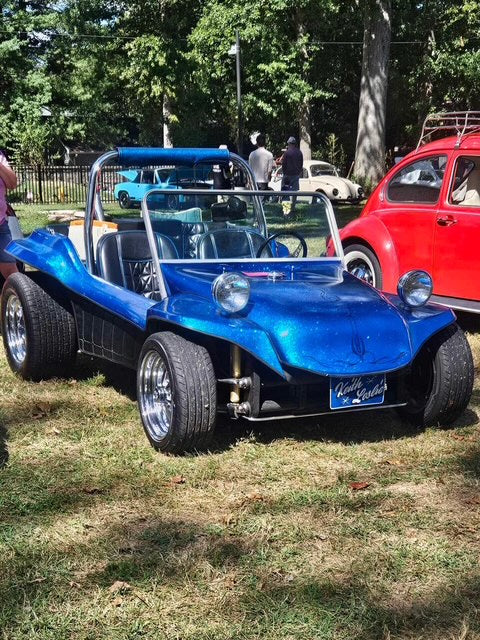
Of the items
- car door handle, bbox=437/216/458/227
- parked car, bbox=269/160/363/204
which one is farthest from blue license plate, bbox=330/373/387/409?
parked car, bbox=269/160/363/204

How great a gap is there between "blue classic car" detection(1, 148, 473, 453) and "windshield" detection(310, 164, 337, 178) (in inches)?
811

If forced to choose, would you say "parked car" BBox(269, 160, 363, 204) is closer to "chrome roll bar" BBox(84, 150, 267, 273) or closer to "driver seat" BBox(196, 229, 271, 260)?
"chrome roll bar" BBox(84, 150, 267, 273)

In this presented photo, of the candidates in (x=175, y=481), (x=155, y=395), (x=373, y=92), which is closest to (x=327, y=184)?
(x=373, y=92)

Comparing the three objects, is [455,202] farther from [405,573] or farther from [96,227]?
[405,573]

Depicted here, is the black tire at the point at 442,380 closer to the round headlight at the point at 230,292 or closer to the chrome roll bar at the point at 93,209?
the round headlight at the point at 230,292

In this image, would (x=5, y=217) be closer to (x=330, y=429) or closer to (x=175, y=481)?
(x=330, y=429)

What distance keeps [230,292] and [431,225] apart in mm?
3770

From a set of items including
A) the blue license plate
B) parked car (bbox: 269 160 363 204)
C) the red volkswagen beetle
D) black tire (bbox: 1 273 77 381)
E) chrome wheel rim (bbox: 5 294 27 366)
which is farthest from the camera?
parked car (bbox: 269 160 363 204)

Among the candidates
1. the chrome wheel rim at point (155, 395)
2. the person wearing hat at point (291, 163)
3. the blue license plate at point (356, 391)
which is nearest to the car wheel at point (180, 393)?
the chrome wheel rim at point (155, 395)

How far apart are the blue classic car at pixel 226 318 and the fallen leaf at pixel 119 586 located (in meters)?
1.26

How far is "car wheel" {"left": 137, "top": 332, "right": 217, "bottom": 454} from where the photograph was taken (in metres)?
4.52

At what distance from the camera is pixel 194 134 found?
36.8 m

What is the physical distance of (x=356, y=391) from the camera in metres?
4.69

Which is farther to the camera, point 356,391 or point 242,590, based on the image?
point 356,391
